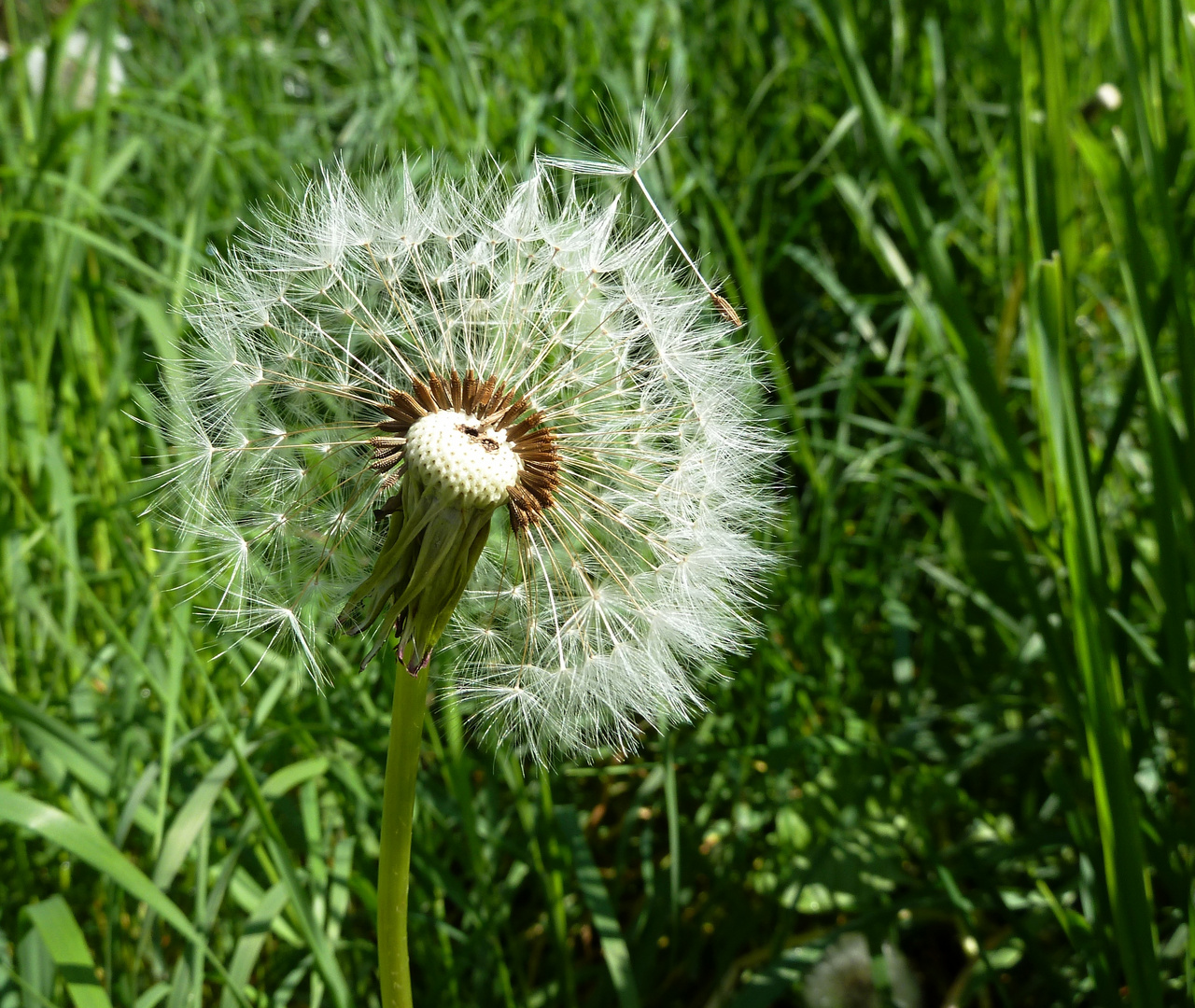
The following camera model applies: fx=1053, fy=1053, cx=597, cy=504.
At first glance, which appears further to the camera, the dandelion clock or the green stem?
the dandelion clock

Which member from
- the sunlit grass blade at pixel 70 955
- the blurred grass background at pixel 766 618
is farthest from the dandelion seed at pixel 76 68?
the sunlit grass blade at pixel 70 955

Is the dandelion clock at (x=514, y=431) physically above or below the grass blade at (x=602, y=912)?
above

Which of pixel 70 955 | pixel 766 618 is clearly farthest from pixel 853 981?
pixel 70 955

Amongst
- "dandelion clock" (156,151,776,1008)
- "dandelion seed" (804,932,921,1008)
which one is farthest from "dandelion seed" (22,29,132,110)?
"dandelion seed" (804,932,921,1008)

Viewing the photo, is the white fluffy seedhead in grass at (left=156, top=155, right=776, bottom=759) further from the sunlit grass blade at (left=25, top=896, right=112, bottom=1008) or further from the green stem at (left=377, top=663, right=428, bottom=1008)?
the sunlit grass blade at (left=25, top=896, right=112, bottom=1008)

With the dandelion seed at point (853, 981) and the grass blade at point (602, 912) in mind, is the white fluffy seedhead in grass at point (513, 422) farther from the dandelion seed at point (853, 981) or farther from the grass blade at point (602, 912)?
the dandelion seed at point (853, 981)

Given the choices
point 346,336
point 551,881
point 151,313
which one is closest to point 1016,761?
point 551,881
